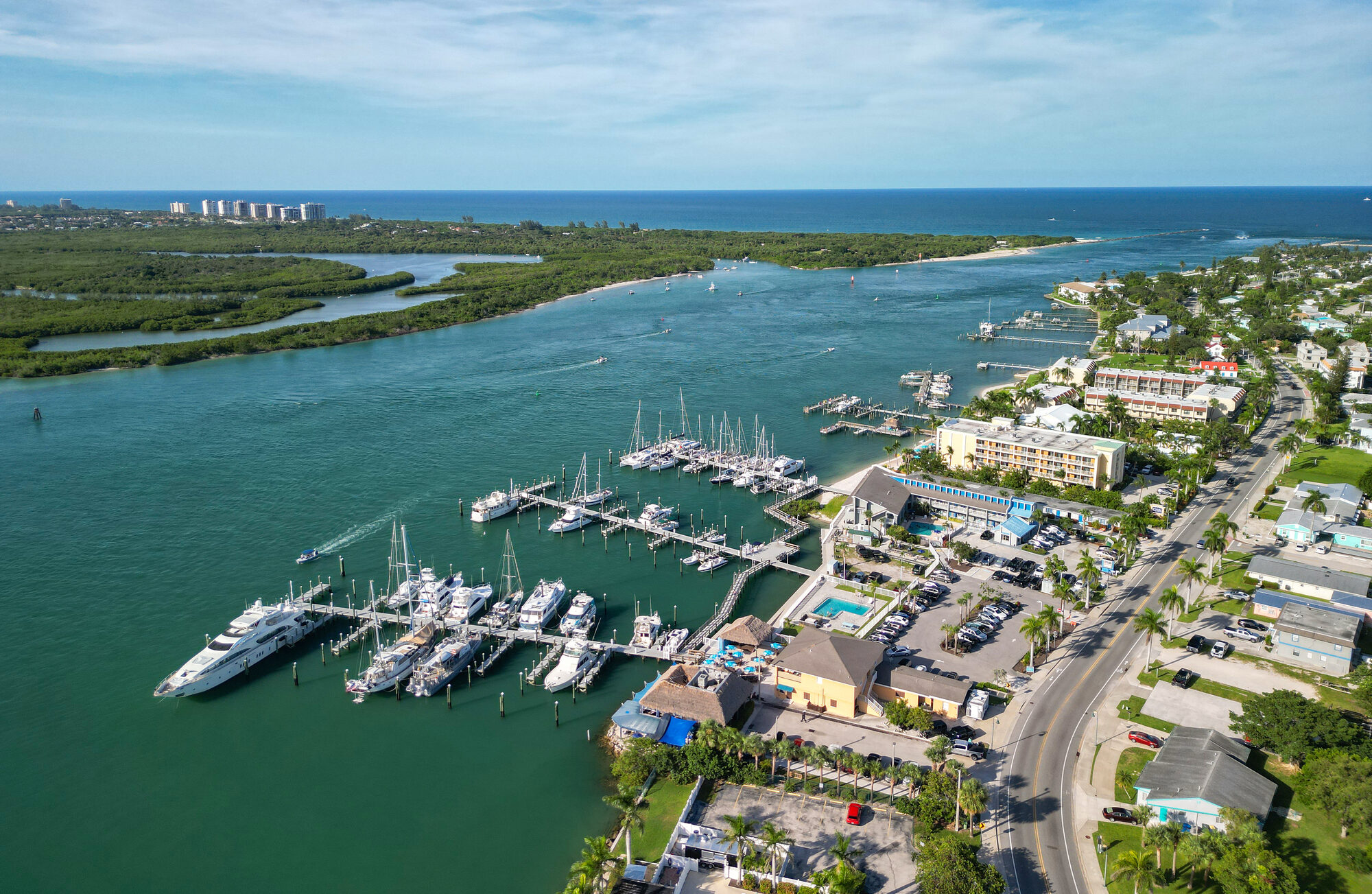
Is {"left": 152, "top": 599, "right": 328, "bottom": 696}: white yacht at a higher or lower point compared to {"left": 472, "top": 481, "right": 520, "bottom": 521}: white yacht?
lower

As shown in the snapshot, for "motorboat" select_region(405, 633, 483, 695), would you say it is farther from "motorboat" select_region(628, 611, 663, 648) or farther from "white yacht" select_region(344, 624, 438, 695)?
"motorboat" select_region(628, 611, 663, 648)

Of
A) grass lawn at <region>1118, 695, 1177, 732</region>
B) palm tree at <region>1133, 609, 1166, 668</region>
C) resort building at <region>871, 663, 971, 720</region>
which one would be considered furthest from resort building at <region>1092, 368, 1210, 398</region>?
resort building at <region>871, 663, 971, 720</region>

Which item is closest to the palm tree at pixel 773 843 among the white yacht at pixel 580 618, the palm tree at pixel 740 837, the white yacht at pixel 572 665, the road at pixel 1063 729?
the palm tree at pixel 740 837

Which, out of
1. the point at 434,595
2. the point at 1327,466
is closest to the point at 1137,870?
the point at 434,595

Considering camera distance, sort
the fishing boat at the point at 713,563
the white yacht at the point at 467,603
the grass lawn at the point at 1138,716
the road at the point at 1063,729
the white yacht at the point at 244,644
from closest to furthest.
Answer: the road at the point at 1063,729
the grass lawn at the point at 1138,716
the white yacht at the point at 244,644
the white yacht at the point at 467,603
the fishing boat at the point at 713,563

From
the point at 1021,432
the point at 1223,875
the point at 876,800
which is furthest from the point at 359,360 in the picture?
the point at 1223,875

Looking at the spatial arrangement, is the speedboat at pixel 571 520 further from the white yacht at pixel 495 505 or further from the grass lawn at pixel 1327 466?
the grass lawn at pixel 1327 466
